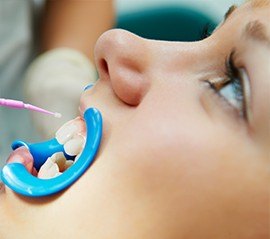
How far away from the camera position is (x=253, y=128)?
52 cm

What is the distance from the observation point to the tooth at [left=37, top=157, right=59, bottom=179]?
2.12 ft

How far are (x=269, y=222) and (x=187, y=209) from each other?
0.08 m

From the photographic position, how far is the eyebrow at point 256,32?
54 cm

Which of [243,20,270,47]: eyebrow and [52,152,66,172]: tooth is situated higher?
[243,20,270,47]: eyebrow

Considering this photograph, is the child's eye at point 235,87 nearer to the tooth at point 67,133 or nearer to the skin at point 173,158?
the skin at point 173,158

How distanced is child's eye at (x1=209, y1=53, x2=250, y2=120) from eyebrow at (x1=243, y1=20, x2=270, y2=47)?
0.10ft

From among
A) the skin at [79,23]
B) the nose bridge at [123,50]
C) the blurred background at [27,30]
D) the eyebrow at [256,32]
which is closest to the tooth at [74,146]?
the nose bridge at [123,50]

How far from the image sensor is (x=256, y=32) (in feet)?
1.83

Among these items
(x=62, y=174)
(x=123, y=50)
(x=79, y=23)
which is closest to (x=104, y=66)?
(x=123, y=50)

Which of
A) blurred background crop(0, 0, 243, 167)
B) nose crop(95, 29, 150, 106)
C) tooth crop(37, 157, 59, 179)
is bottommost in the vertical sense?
blurred background crop(0, 0, 243, 167)

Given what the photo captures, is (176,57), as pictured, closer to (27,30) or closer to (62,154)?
(62,154)

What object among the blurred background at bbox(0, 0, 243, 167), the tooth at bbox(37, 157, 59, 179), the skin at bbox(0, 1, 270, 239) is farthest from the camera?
the blurred background at bbox(0, 0, 243, 167)

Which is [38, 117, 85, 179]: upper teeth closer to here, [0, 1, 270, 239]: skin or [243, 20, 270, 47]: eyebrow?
[0, 1, 270, 239]: skin

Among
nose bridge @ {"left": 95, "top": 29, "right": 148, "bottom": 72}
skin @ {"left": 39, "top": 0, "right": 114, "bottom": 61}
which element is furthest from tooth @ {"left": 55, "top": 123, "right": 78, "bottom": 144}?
skin @ {"left": 39, "top": 0, "right": 114, "bottom": 61}
